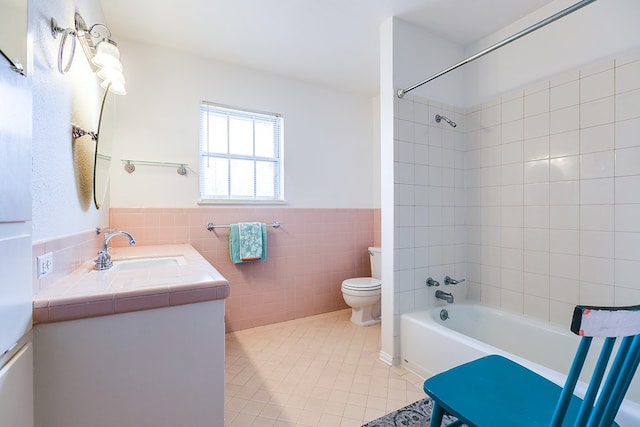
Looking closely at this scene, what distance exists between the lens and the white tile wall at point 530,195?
1566 mm

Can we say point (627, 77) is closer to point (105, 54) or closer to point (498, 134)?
point (498, 134)

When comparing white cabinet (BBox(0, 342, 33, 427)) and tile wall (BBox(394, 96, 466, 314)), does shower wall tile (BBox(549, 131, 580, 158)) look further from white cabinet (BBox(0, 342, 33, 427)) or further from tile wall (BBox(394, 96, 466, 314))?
white cabinet (BBox(0, 342, 33, 427))

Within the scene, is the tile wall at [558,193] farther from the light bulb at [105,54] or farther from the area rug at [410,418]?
the light bulb at [105,54]

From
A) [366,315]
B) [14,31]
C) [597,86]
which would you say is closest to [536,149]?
[597,86]

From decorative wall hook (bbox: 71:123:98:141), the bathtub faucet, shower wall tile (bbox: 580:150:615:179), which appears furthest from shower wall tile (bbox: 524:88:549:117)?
decorative wall hook (bbox: 71:123:98:141)

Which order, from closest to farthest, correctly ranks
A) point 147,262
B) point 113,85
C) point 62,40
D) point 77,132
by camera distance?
point 62,40 < point 77,132 < point 113,85 < point 147,262

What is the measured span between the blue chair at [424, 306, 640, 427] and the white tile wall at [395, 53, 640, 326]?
37.2 inches

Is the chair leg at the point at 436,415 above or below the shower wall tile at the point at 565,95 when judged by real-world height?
below

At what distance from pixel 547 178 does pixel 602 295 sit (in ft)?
2.50

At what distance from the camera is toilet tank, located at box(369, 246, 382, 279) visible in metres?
2.90

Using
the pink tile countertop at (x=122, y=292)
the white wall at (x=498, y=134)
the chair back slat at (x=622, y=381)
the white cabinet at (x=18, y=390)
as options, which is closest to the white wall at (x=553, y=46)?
the white wall at (x=498, y=134)

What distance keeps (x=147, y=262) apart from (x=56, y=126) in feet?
2.90

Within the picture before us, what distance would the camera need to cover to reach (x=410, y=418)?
143cm

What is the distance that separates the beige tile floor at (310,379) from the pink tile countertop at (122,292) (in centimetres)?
84
